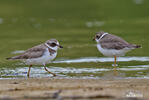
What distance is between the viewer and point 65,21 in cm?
1856

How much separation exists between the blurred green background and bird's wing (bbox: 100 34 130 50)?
2.32ft

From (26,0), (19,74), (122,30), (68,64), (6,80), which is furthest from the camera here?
(26,0)

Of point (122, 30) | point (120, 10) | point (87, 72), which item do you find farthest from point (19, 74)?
point (120, 10)

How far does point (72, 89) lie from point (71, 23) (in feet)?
36.9

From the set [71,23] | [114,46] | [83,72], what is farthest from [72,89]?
[71,23]

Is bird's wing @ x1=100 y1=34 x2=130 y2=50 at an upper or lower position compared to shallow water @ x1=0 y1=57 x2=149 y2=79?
upper

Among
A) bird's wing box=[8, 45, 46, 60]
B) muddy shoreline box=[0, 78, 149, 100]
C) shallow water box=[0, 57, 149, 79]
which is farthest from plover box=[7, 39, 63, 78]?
muddy shoreline box=[0, 78, 149, 100]

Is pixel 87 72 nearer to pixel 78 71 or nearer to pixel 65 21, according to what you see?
pixel 78 71

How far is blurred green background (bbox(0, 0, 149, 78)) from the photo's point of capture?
1348cm

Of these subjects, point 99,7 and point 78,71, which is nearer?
point 78,71

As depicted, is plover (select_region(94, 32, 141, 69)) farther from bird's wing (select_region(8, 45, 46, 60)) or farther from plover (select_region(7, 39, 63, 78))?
bird's wing (select_region(8, 45, 46, 60))

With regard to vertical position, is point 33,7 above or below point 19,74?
above

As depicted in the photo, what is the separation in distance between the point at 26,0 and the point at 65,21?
462cm

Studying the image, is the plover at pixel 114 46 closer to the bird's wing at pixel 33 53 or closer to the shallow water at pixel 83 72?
the shallow water at pixel 83 72
